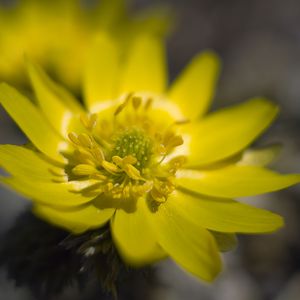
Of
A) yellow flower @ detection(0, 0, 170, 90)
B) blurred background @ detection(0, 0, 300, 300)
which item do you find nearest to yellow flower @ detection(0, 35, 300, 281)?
blurred background @ detection(0, 0, 300, 300)

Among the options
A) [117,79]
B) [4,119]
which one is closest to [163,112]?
[117,79]

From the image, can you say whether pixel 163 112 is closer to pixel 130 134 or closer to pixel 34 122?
pixel 130 134

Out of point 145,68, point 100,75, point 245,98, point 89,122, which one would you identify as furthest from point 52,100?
point 245,98

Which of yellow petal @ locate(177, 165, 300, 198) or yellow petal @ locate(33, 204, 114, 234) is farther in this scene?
yellow petal @ locate(177, 165, 300, 198)

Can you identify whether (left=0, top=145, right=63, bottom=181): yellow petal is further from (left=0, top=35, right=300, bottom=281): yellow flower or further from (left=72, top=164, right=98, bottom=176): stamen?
(left=72, top=164, right=98, bottom=176): stamen

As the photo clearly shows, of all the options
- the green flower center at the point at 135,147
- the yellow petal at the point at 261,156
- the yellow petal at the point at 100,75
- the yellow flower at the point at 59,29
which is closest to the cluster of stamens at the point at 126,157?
the green flower center at the point at 135,147

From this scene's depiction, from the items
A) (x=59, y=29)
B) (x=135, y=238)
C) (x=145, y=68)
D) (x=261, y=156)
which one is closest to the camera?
(x=135, y=238)

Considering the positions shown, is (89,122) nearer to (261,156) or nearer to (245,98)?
(261,156)
